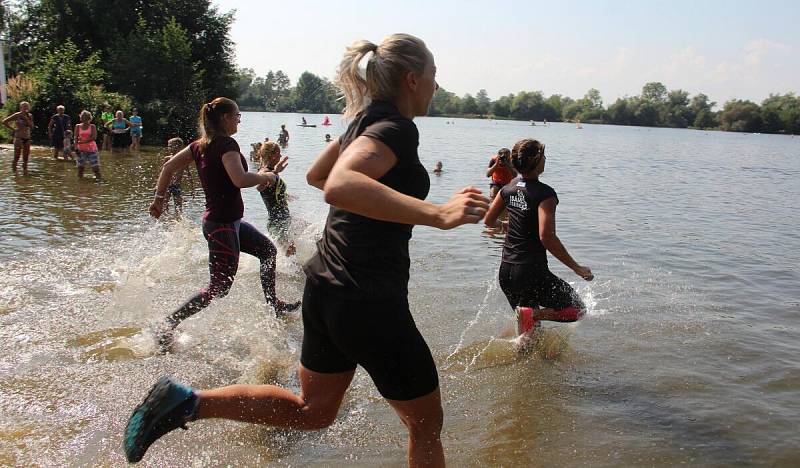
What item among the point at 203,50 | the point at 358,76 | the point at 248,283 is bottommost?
the point at 248,283

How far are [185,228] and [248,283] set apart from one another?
318 cm

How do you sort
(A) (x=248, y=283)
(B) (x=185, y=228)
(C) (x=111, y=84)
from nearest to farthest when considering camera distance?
(A) (x=248, y=283) → (B) (x=185, y=228) → (C) (x=111, y=84)

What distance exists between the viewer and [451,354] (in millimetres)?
5672

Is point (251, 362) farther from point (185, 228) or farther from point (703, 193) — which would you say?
point (703, 193)

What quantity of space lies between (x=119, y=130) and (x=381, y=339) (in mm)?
25602

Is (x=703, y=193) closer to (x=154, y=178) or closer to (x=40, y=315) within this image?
(x=154, y=178)

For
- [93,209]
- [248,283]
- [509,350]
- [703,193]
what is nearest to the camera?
[509,350]

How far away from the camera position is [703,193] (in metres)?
23.0

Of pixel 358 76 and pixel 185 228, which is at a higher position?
pixel 358 76

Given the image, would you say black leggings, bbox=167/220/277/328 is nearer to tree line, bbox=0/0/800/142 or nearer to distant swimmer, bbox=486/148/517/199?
distant swimmer, bbox=486/148/517/199

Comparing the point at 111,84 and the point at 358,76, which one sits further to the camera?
the point at 111,84

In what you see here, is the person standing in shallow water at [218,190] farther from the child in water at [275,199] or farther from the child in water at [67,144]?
the child in water at [67,144]

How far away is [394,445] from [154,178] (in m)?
15.8

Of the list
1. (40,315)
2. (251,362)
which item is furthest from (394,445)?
(40,315)
